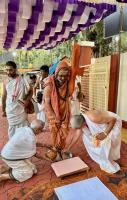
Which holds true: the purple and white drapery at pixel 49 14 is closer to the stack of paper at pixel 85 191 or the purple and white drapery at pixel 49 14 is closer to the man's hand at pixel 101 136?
the man's hand at pixel 101 136

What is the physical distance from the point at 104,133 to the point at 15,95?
49.5 inches

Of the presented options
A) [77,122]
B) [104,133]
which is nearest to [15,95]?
[77,122]

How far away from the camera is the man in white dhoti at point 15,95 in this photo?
8.30 ft

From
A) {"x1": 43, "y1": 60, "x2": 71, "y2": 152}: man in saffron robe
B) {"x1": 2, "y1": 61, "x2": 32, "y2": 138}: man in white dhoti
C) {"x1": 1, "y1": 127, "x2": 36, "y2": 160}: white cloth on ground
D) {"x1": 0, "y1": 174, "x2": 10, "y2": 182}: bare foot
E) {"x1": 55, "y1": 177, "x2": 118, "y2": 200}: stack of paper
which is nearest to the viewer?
{"x1": 55, "y1": 177, "x2": 118, "y2": 200}: stack of paper

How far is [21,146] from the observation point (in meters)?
1.96

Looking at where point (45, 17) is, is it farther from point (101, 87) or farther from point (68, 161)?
point (101, 87)

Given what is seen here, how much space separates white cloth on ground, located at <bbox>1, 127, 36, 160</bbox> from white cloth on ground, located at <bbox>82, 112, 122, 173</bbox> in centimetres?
76

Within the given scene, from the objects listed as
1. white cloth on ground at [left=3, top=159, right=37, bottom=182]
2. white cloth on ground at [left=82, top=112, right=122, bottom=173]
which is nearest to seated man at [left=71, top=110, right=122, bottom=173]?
white cloth on ground at [left=82, top=112, right=122, bottom=173]

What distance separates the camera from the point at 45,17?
A: 7.65 ft

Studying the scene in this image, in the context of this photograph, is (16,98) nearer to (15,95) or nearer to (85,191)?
(15,95)

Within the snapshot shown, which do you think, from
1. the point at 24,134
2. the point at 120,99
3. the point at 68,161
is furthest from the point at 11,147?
the point at 120,99

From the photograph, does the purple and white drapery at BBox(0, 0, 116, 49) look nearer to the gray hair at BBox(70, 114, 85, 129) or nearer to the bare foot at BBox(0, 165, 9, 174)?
the gray hair at BBox(70, 114, 85, 129)

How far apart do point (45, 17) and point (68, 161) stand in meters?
1.81

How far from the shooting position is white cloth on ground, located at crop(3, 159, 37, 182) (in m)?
1.98
